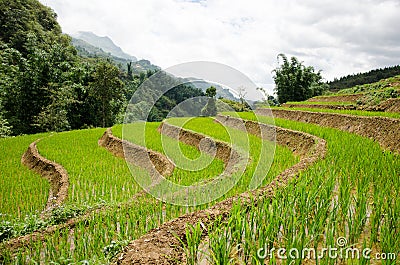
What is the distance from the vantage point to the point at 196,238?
2268 mm

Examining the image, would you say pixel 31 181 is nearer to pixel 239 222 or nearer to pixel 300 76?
pixel 239 222

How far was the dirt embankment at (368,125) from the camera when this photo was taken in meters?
6.62

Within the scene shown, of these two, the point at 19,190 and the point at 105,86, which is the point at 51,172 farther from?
the point at 105,86

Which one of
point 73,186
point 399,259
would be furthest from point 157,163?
point 399,259

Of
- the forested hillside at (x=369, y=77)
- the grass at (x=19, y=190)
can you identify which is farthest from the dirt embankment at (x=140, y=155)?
the forested hillside at (x=369, y=77)

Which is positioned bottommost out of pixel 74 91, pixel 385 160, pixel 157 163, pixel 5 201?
pixel 5 201

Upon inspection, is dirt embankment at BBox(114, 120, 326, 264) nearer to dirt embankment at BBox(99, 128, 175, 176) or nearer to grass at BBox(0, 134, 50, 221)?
grass at BBox(0, 134, 50, 221)

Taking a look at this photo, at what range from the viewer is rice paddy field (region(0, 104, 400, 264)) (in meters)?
2.15

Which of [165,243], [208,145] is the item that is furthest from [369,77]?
[165,243]

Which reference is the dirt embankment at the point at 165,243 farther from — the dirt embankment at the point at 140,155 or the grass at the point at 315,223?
the dirt embankment at the point at 140,155

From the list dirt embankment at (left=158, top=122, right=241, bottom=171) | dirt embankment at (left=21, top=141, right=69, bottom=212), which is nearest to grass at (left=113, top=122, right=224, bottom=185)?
dirt embankment at (left=158, top=122, right=241, bottom=171)

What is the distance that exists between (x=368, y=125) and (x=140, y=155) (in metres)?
6.93

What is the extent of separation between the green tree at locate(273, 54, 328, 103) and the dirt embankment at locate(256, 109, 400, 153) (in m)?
17.8

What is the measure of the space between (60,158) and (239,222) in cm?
869
